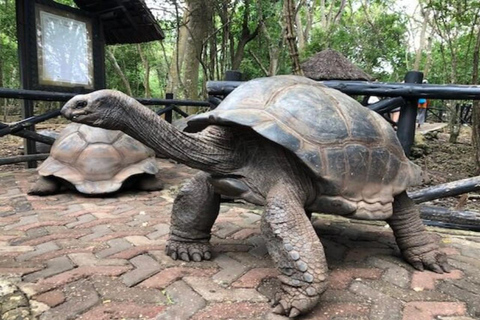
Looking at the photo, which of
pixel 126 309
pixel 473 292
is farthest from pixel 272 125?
pixel 473 292

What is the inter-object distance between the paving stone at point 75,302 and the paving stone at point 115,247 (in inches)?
15.1

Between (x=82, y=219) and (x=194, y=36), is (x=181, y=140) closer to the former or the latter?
(x=82, y=219)

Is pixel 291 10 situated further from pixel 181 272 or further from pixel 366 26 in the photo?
pixel 366 26

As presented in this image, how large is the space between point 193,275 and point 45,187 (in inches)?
102

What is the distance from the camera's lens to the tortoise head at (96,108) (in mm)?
1601

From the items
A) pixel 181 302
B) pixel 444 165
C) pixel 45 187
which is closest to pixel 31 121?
pixel 45 187

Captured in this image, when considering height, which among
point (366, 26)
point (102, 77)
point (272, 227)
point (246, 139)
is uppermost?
point (366, 26)

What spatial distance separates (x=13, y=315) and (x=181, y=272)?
760mm

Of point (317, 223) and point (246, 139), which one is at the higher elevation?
point (246, 139)

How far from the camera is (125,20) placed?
22.4ft

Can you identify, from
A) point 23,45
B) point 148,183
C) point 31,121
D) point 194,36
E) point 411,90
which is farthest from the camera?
point 194,36

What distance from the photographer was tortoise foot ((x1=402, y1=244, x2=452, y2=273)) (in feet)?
6.92

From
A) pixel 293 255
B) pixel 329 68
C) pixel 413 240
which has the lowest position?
pixel 413 240

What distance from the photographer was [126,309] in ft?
5.24
